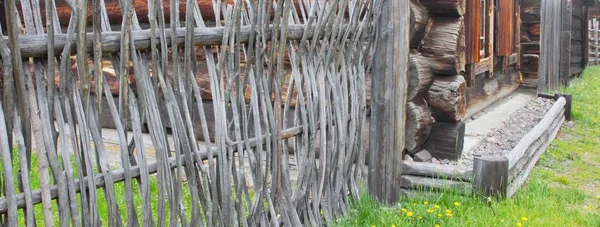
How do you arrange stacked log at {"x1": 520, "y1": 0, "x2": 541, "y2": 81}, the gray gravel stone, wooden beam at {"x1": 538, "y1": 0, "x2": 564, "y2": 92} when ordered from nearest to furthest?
the gray gravel stone → wooden beam at {"x1": 538, "y1": 0, "x2": 564, "y2": 92} → stacked log at {"x1": 520, "y1": 0, "x2": 541, "y2": 81}

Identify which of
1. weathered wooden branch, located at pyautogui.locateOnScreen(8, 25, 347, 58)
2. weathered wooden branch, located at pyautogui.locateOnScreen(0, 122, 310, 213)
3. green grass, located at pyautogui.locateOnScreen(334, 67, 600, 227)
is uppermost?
weathered wooden branch, located at pyautogui.locateOnScreen(8, 25, 347, 58)

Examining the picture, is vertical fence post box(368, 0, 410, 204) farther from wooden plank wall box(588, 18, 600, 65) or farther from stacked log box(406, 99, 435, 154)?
wooden plank wall box(588, 18, 600, 65)

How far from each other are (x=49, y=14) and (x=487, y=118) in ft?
19.1

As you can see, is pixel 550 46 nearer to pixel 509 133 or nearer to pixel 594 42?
pixel 509 133

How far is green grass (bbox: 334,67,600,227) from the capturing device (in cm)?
376

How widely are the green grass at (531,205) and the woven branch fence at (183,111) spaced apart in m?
0.22

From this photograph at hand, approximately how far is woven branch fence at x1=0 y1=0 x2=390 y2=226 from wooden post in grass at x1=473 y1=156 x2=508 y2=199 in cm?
73

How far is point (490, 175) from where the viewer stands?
4.16m

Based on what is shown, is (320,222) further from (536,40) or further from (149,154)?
(536,40)

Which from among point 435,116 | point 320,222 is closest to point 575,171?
point 435,116

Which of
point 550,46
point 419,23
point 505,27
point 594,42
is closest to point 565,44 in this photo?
point 550,46

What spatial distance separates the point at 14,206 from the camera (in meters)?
2.00

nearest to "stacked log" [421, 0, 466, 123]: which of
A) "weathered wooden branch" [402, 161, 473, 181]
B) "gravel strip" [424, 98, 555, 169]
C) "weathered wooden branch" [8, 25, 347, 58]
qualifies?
"gravel strip" [424, 98, 555, 169]

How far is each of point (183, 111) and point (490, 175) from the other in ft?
7.41
